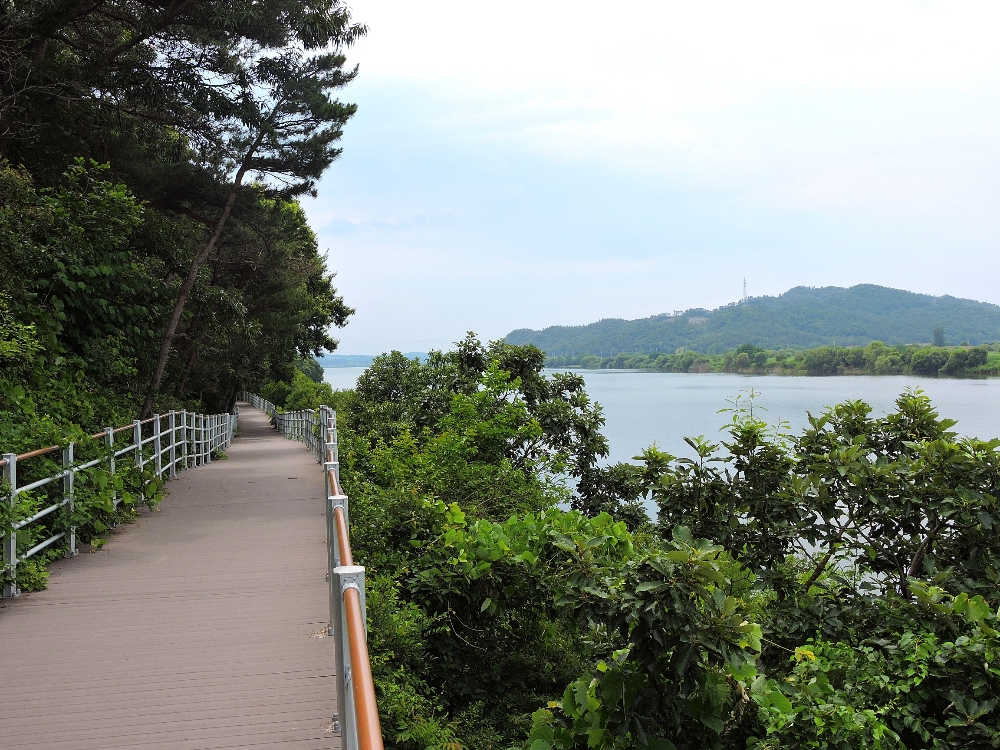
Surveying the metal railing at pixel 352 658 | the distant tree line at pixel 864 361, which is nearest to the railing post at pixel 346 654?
the metal railing at pixel 352 658

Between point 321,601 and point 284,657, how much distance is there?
1004mm

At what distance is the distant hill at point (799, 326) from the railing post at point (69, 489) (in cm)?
8135

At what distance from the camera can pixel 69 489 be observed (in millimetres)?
6711

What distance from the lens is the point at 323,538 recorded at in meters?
7.52

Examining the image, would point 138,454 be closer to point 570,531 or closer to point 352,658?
point 570,531

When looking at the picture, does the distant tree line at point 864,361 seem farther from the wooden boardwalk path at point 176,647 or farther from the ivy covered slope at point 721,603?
the wooden boardwalk path at point 176,647

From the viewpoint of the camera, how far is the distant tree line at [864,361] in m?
51.7

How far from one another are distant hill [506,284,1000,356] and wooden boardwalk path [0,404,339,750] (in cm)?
8157

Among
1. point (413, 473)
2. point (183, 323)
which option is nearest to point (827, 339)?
point (183, 323)

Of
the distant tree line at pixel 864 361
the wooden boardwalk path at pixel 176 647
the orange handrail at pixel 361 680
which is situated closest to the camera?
the orange handrail at pixel 361 680

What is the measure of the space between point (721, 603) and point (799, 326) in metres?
108

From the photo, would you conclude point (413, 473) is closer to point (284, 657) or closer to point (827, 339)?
point (284, 657)

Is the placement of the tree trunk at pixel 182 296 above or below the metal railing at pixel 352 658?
above

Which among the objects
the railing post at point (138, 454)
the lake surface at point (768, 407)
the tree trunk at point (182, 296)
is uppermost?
the tree trunk at point (182, 296)
